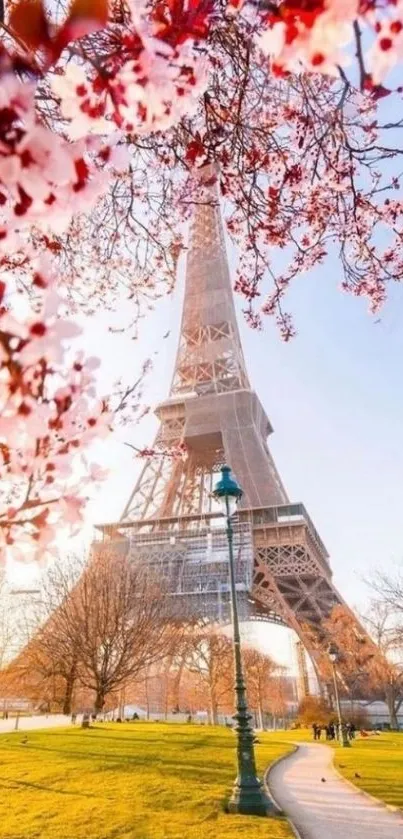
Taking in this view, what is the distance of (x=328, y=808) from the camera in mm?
8930

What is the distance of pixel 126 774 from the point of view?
11227mm

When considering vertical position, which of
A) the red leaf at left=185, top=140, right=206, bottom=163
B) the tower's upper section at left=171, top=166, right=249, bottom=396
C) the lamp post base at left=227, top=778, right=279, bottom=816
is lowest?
the lamp post base at left=227, top=778, right=279, bottom=816

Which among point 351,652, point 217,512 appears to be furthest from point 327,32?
point 351,652

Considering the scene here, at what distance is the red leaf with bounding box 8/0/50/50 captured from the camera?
1262 millimetres

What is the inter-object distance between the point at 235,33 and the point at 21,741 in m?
19.8

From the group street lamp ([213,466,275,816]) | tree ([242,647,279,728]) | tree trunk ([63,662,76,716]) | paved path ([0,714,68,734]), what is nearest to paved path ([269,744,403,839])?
street lamp ([213,466,275,816])

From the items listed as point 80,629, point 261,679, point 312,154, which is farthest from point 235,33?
point 261,679

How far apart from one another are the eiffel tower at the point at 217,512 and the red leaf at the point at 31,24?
2825cm

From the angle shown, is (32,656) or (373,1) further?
(32,656)

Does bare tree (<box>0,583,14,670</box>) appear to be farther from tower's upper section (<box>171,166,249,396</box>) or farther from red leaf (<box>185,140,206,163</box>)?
red leaf (<box>185,140,206,163</box>)

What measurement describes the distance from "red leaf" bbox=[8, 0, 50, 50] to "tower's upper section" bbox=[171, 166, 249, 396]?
121ft

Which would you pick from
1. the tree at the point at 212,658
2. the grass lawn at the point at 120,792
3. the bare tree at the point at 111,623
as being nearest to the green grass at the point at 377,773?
the grass lawn at the point at 120,792

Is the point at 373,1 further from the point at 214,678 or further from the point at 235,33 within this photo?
the point at 214,678

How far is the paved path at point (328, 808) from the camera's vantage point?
7195mm
